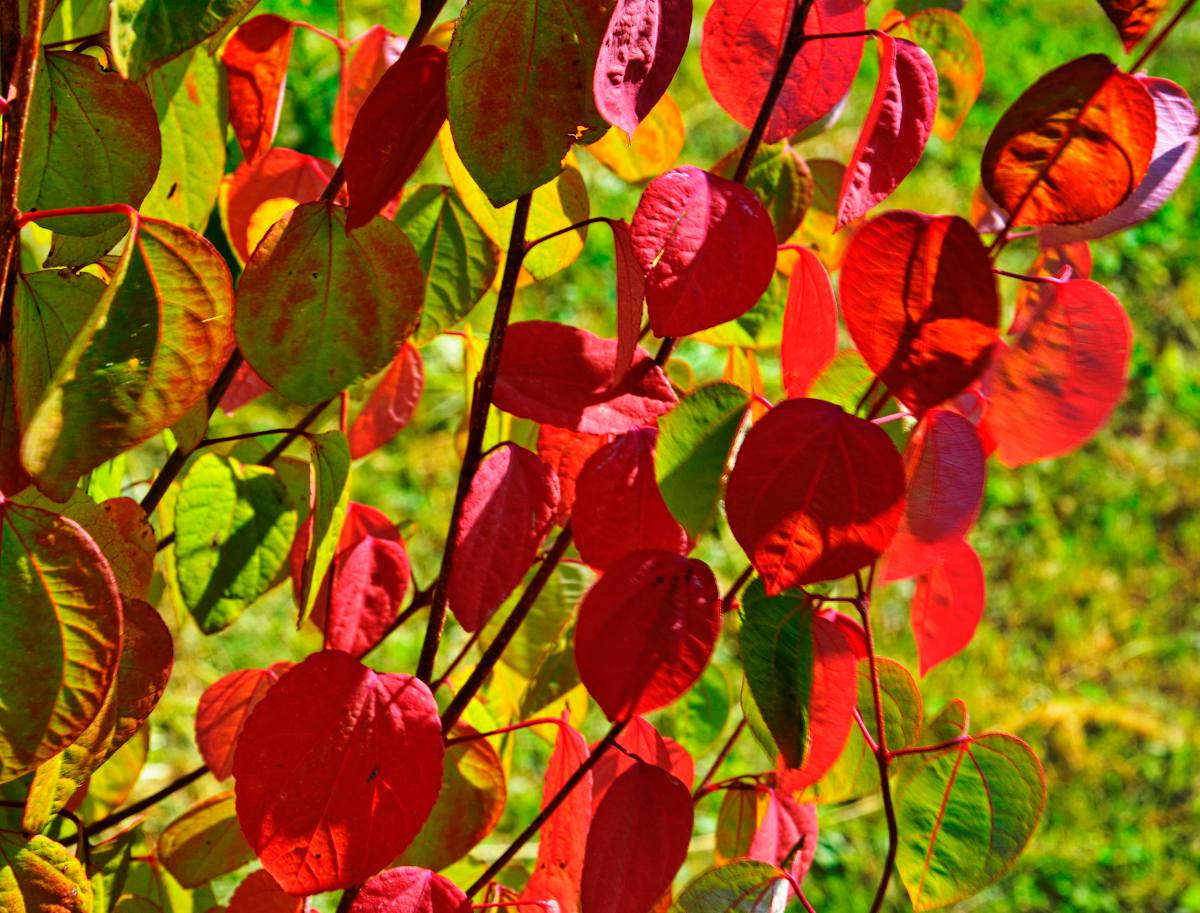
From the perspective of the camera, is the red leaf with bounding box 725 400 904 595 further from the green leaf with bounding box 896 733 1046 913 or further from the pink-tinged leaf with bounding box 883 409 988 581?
the green leaf with bounding box 896 733 1046 913

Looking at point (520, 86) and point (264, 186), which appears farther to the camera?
point (264, 186)

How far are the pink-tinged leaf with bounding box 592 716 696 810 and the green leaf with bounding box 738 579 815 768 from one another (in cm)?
8

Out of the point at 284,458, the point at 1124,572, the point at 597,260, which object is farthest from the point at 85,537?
the point at 597,260

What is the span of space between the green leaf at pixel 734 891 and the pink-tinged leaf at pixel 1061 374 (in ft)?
0.84

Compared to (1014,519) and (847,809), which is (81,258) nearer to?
(847,809)

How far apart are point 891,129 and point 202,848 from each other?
1.92 ft

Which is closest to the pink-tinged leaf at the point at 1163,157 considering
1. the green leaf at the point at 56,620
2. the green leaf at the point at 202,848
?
the green leaf at the point at 56,620

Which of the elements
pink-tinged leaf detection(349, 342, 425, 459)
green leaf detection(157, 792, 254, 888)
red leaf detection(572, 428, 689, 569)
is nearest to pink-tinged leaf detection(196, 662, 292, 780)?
green leaf detection(157, 792, 254, 888)

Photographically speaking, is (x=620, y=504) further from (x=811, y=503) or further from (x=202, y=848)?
(x=202, y=848)

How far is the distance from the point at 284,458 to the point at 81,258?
28cm

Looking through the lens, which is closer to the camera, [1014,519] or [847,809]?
[847,809]

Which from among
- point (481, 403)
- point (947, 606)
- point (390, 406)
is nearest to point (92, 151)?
point (481, 403)

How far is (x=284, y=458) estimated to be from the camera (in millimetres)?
862

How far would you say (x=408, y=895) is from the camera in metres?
0.67
